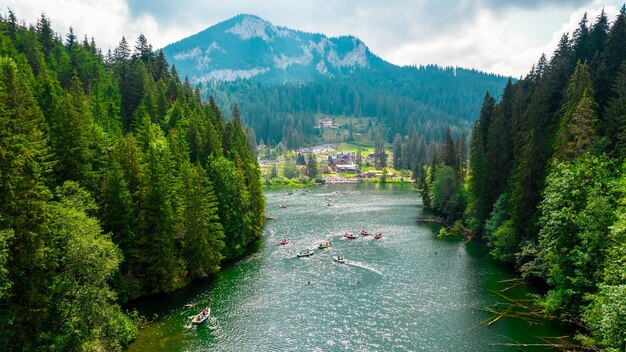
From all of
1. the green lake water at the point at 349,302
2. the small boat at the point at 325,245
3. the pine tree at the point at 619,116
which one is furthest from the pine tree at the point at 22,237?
the pine tree at the point at 619,116

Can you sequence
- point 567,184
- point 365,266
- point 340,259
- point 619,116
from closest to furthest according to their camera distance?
point 567,184 < point 619,116 < point 365,266 < point 340,259

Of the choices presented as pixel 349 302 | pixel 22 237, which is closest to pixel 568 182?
pixel 349 302

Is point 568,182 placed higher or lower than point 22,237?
higher

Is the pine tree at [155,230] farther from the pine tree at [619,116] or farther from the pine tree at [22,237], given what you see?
the pine tree at [619,116]

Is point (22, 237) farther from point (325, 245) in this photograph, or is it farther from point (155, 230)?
point (325, 245)

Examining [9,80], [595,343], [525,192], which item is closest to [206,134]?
[9,80]
